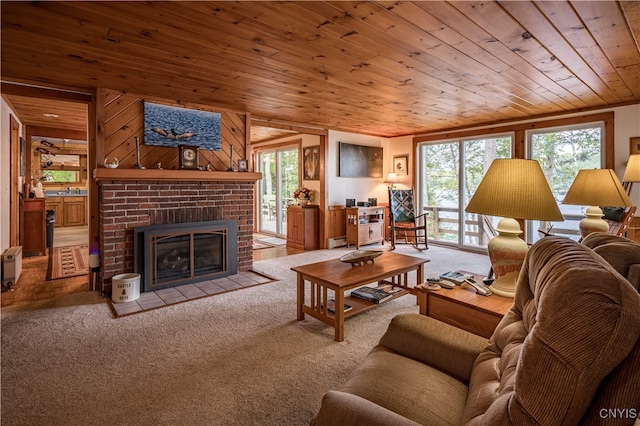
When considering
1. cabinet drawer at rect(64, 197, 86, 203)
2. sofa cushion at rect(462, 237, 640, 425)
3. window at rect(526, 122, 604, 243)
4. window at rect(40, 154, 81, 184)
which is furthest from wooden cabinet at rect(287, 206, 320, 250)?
window at rect(40, 154, 81, 184)

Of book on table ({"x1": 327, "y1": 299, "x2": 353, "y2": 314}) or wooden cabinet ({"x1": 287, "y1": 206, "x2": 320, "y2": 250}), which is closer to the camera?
book on table ({"x1": 327, "y1": 299, "x2": 353, "y2": 314})

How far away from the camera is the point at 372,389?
4.11 ft

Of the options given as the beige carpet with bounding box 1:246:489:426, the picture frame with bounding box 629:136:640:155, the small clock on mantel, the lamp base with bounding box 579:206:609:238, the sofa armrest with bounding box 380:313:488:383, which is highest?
the picture frame with bounding box 629:136:640:155

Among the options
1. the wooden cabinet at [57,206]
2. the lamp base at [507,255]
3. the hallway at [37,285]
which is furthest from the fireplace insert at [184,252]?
the wooden cabinet at [57,206]

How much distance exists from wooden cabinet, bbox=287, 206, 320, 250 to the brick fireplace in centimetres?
170

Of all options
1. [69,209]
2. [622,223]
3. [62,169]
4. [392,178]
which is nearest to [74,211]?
[69,209]

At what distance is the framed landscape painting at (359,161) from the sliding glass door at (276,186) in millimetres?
1244

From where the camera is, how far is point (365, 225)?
6398mm

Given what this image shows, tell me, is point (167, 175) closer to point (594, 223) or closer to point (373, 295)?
point (373, 295)

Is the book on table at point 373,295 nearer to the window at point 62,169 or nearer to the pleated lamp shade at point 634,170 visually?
the pleated lamp shade at point 634,170

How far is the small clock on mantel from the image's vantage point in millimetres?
4047

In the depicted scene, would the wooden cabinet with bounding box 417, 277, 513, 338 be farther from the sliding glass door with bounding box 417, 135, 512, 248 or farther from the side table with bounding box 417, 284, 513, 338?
the sliding glass door with bounding box 417, 135, 512, 248

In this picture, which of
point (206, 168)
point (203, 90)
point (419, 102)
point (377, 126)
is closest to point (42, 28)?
point (203, 90)

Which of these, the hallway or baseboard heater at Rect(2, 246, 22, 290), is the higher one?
baseboard heater at Rect(2, 246, 22, 290)
